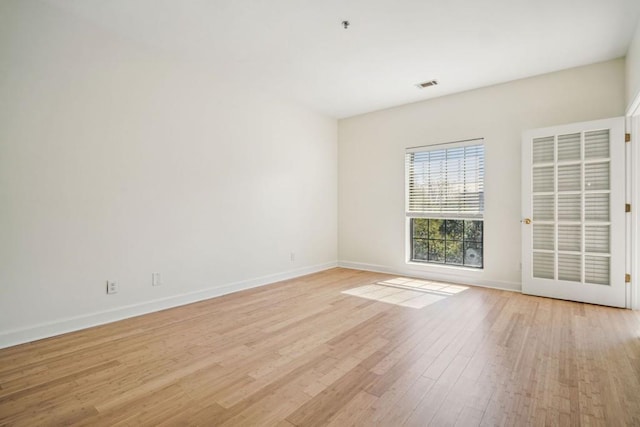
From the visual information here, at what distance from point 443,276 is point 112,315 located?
4.19m

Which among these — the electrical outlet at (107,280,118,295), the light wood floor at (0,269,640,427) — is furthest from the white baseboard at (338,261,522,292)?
the electrical outlet at (107,280,118,295)

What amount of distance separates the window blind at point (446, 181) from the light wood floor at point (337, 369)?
1.70 m

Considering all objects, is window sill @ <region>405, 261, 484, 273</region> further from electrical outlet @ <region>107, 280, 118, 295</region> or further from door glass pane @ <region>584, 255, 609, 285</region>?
electrical outlet @ <region>107, 280, 118, 295</region>

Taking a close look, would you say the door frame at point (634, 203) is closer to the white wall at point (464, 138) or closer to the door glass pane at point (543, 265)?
the white wall at point (464, 138)

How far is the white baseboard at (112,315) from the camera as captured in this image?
8.43 ft

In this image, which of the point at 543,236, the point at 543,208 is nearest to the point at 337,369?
the point at 543,236

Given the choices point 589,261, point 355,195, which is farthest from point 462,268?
point 355,195

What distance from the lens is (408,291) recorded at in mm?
Answer: 4184

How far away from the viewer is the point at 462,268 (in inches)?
184

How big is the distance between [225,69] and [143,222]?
2016 millimetres

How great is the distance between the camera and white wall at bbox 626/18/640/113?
291 cm

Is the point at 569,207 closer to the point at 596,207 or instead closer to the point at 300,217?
the point at 596,207

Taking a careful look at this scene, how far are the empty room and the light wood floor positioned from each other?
19 millimetres

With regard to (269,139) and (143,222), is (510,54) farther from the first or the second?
(143,222)
